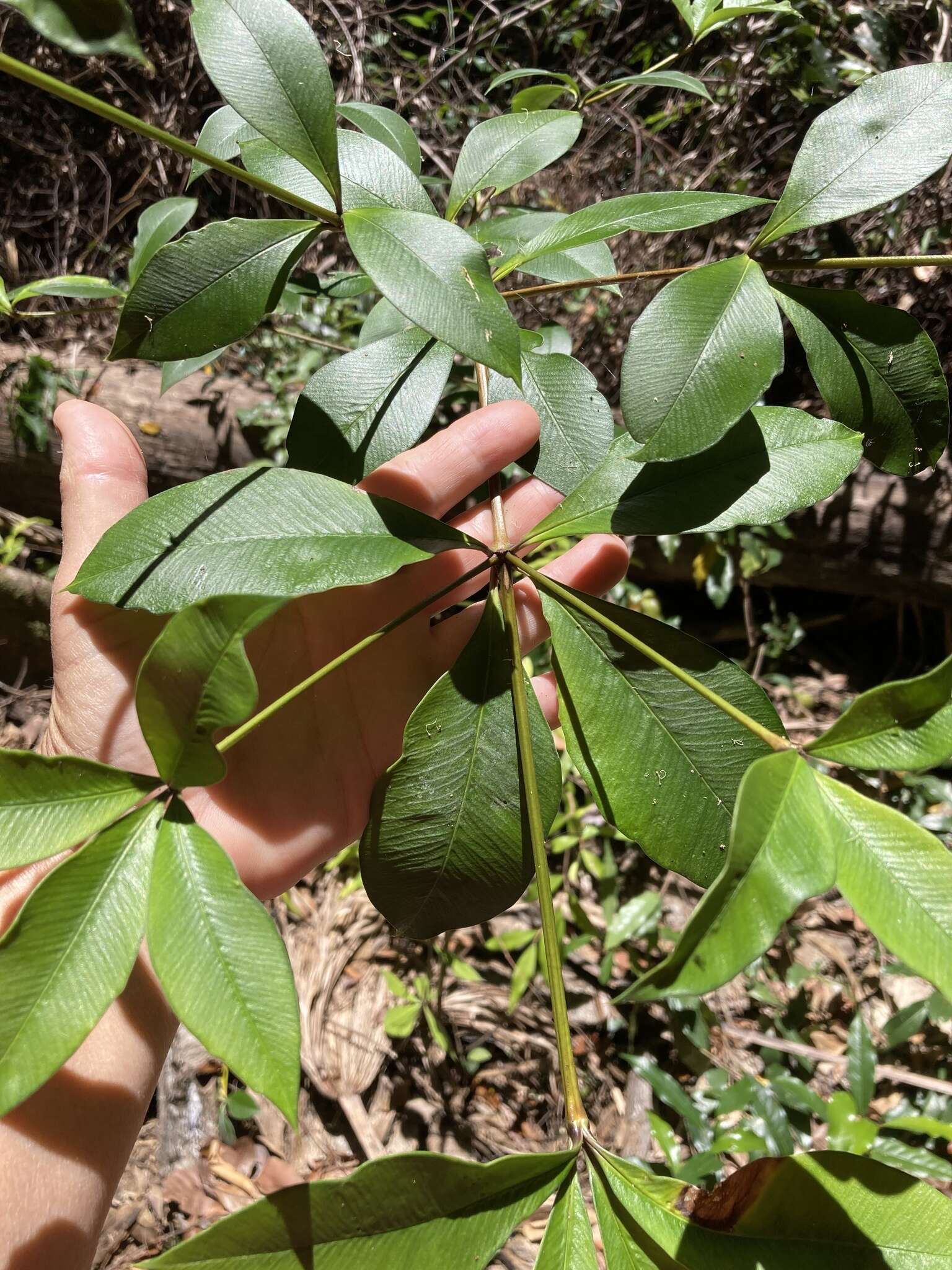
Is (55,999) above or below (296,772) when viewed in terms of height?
above

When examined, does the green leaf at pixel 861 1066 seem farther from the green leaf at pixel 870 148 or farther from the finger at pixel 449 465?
the green leaf at pixel 870 148

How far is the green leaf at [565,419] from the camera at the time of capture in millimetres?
848

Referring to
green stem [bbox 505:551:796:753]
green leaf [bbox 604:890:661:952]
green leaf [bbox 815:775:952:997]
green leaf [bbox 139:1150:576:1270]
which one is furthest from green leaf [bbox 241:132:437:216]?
green leaf [bbox 604:890:661:952]

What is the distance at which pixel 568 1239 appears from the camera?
1.66ft

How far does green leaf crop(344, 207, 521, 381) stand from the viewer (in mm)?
516

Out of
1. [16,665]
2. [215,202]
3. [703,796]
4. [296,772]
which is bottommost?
[16,665]

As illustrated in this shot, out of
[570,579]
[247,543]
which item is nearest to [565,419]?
[570,579]

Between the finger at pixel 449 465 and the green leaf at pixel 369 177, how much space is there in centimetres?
25

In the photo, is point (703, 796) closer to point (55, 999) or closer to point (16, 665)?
point (55, 999)

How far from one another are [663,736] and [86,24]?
2.16 ft

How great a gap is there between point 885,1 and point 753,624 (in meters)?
1.68

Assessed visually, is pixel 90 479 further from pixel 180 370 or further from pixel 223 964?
pixel 223 964

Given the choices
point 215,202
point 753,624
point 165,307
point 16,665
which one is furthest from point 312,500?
point 215,202

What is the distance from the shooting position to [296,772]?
3.37 ft
